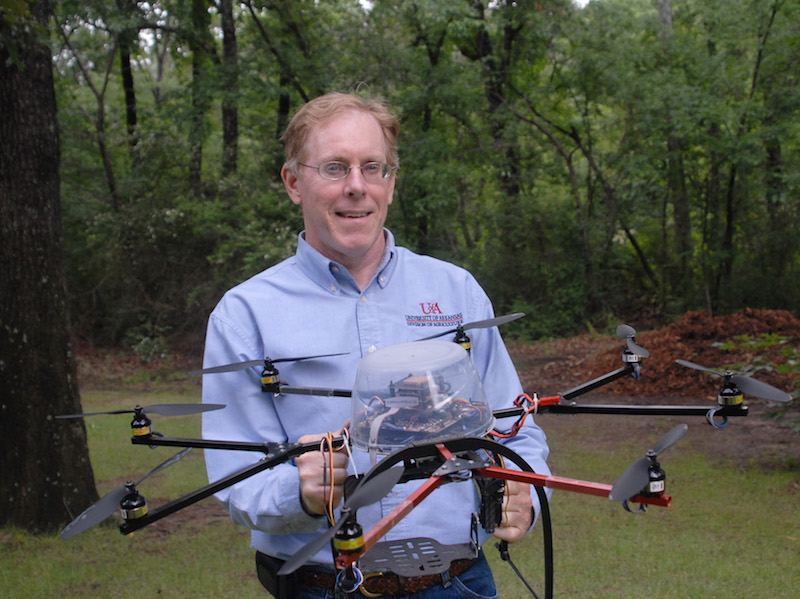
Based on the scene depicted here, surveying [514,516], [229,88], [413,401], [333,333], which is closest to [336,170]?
[333,333]

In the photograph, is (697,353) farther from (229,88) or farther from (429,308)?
(229,88)

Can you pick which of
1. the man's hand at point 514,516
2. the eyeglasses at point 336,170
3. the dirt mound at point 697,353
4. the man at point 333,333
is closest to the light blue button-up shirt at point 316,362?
the man at point 333,333

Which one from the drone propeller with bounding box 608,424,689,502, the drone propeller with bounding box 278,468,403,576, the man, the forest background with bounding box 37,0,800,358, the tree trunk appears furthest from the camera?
the tree trunk

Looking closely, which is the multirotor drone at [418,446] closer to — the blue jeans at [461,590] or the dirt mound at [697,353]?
the blue jeans at [461,590]

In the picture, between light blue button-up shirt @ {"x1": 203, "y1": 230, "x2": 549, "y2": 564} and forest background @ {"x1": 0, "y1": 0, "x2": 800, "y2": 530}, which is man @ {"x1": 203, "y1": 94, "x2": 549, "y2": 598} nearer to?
light blue button-up shirt @ {"x1": 203, "y1": 230, "x2": 549, "y2": 564}

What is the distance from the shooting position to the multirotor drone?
4.05ft

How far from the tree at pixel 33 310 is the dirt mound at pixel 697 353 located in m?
7.67

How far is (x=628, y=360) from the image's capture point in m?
1.89

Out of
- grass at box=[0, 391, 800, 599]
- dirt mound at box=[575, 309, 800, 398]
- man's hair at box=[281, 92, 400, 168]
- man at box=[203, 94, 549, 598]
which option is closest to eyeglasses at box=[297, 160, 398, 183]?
man at box=[203, 94, 549, 598]

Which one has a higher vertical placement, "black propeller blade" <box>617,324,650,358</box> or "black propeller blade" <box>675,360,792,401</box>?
"black propeller blade" <box>617,324,650,358</box>

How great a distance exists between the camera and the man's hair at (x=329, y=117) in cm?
204

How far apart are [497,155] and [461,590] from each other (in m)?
16.3

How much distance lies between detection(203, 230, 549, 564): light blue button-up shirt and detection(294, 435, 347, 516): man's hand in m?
0.04

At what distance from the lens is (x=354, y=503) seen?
116cm
